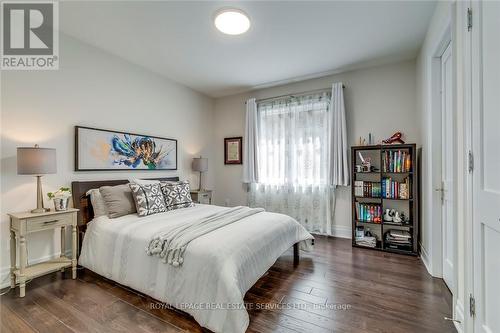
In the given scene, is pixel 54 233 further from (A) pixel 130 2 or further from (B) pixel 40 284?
(A) pixel 130 2

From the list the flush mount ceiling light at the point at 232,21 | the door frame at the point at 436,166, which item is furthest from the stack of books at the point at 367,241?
the flush mount ceiling light at the point at 232,21

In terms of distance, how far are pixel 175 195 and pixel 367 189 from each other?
110 inches

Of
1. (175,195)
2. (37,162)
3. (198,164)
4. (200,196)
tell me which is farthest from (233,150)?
(37,162)

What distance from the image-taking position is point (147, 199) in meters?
2.74

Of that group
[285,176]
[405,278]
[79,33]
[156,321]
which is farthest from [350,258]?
[79,33]

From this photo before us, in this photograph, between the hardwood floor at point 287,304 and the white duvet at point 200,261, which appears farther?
the hardwood floor at point 287,304

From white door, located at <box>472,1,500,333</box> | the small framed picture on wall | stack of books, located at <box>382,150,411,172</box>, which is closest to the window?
the small framed picture on wall

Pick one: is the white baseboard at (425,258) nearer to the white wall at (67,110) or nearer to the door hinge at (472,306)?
the door hinge at (472,306)

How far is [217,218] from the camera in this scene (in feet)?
7.97

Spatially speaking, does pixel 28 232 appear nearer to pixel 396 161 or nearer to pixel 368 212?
pixel 368 212

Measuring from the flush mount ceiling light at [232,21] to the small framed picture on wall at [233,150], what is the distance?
7.86 ft

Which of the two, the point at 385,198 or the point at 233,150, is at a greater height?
the point at 233,150

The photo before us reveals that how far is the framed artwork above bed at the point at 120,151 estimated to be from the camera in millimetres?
2834

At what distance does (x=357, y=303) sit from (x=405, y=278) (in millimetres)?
827
